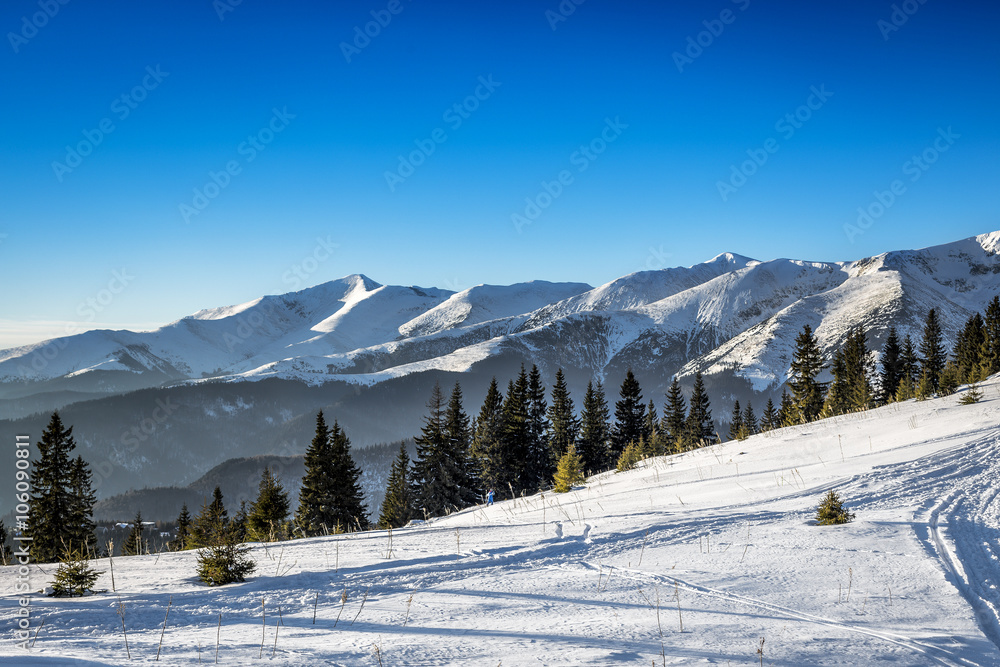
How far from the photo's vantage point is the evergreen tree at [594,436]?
58938mm

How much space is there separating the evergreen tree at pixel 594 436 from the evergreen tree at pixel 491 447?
934 centimetres

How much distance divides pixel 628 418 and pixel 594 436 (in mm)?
7933

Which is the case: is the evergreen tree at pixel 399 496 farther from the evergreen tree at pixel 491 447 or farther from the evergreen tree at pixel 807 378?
the evergreen tree at pixel 807 378

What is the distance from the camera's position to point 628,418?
6606cm

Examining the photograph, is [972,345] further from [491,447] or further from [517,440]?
[491,447]

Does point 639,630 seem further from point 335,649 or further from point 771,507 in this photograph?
point 771,507

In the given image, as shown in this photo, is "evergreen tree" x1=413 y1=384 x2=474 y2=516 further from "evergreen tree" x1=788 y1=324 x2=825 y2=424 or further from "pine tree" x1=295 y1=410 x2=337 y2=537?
"evergreen tree" x1=788 y1=324 x2=825 y2=424

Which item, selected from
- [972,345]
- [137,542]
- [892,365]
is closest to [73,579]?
[137,542]

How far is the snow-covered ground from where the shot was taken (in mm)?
4520

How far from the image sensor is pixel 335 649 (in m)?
4.49

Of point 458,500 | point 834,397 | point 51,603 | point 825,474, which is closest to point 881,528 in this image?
point 825,474

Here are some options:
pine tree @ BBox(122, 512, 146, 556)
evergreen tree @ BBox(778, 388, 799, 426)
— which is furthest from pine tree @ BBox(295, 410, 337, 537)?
evergreen tree @ BBox(778, 388, 799, 426)

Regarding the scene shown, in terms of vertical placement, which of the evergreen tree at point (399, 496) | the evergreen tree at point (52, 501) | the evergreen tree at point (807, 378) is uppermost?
the evergreen tree at point (807, 378)

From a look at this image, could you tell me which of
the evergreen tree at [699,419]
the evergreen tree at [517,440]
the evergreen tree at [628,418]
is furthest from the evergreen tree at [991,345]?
the evergreen tree at [517,440]
